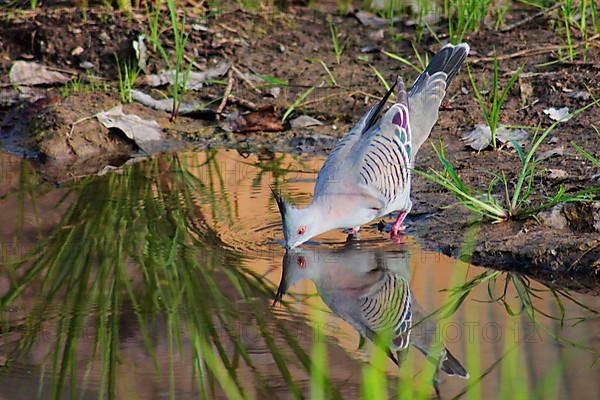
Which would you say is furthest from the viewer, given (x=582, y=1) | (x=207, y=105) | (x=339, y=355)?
(x=207, y=105)

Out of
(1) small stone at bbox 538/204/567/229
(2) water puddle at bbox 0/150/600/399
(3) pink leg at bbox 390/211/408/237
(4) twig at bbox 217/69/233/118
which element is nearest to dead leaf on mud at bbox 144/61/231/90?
(4) twig at bbox 217/69/233/118

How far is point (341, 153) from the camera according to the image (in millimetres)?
5438

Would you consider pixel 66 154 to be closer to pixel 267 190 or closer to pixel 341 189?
pixel 267 190

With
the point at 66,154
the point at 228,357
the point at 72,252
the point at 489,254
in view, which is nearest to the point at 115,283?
the point at 72,252

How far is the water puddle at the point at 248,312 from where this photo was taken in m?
3.68

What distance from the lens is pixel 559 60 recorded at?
719cm

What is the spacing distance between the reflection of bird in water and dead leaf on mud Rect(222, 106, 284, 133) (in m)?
2.30

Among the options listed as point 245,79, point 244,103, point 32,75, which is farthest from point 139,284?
point 32,75

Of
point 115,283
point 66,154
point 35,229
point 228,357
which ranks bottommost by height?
point 228,357

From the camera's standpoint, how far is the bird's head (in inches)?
193

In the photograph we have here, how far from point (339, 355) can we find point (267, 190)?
231 centimetres

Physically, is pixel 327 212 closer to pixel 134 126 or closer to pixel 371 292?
pixel 371 292

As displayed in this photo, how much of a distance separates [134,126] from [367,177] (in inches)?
98.4

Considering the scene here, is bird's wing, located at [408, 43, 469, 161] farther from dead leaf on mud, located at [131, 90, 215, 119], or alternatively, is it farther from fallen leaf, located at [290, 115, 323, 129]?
dead leaf on mud, located at [131, 90, 215, 119]
